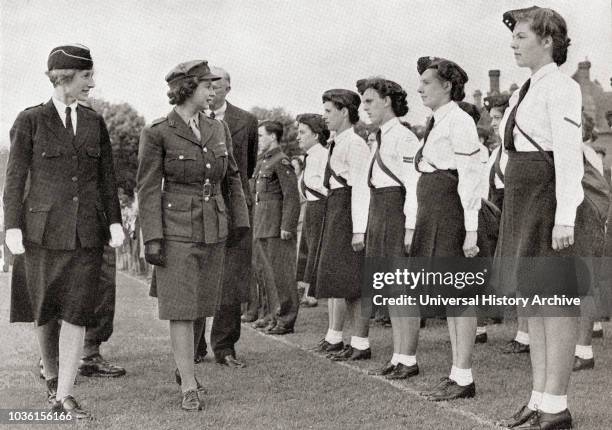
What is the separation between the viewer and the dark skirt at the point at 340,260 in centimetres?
704

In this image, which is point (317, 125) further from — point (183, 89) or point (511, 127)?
point (511, 127)

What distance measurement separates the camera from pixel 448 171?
5.41 m

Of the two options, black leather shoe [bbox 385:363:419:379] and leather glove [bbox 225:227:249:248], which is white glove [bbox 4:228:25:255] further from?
black leather shoe [bbox 385:363:419:379]

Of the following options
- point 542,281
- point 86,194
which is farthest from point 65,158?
point 542,281

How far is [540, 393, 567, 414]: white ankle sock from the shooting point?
4332 millimetres

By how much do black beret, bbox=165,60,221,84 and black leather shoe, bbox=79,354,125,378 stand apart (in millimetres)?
2400

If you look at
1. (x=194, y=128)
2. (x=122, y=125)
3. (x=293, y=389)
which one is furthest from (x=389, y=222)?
(x=122, y=125)

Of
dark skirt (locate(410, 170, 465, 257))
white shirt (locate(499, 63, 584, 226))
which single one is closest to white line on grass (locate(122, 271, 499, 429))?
dark skirt (locate(410, 170, 465, 257))

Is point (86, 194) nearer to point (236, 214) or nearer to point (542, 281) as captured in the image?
point (236, 214)

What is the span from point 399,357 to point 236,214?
1667mm

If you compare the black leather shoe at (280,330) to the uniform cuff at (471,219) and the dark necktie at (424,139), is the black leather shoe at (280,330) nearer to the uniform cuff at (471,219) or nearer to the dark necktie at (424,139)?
the dark necktie at (424,139)

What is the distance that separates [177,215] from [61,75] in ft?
3.67

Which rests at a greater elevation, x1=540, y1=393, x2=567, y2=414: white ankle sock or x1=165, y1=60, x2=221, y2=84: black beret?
x1=165, y1=60, x2=221, y2=84: black beret

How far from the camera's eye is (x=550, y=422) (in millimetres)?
4305
